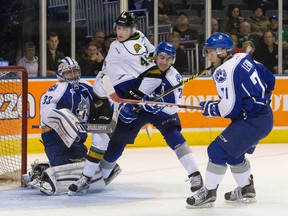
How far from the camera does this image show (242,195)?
19.2 ft

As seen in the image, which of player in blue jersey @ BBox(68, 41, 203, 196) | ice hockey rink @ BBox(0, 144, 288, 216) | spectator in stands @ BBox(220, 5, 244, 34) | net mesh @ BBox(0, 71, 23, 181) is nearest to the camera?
ice hockey rink @ BBox(0, 144, 288, 216)

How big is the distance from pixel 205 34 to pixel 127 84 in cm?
312

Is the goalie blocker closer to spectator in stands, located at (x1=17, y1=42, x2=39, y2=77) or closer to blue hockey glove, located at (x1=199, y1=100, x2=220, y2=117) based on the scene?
blue hockey glove, located at (x1=199, y1=100, x2=220, y2=117)

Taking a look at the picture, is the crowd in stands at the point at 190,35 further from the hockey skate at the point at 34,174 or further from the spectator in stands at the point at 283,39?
the hockey skate at the point at 34,174

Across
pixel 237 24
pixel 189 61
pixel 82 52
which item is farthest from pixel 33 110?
pixel 237 24

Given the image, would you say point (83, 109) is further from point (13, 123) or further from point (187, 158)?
point (13, 123)

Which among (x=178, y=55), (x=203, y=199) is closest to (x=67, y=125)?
(x=203, y=199)

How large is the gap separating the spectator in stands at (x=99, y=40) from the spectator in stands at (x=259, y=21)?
158 centimetres

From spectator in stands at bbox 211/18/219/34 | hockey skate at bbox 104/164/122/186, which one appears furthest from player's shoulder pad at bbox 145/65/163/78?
spectator in stands at bbox 211/18/219/34

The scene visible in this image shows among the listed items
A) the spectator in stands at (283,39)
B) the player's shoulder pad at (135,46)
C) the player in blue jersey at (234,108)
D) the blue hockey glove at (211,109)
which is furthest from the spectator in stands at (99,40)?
the blue hockey glove at (211,109)

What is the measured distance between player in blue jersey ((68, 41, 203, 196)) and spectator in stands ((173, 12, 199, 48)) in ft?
9.85

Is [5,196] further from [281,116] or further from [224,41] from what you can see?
[281,116]

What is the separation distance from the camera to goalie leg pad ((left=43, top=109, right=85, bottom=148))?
621cm

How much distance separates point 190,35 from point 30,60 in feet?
5.47
